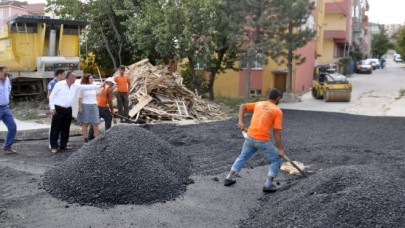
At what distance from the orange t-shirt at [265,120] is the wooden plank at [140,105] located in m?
8.05

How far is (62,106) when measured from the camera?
922cm

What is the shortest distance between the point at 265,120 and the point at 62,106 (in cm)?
457

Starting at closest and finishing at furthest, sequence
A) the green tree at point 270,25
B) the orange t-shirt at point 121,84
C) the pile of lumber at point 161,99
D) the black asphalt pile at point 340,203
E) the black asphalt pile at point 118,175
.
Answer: the black asphalt pile at point 340,203
the black asphalt pile at point 118,175
the orange t-shirt at point 121,84
the pile of lumber at point 161,99
the green tree at point 270,25

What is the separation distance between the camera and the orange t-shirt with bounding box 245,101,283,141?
21.4ft

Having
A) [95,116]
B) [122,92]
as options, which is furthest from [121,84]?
[95,116]

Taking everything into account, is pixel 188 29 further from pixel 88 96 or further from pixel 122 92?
pixel 88 96

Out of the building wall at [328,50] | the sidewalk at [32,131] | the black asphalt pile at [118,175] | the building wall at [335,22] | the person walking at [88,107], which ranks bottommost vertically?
the sidewalk at [32,131]

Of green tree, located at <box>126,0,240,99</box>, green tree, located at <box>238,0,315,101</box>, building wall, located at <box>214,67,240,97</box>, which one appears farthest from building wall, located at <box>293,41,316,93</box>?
green tree, located at <box>126,0,240,99</box>

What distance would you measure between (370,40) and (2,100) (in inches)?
3825

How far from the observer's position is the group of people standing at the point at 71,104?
9.20m

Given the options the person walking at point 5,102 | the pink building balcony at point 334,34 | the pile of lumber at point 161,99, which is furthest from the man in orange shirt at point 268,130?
the pink building balcony at point 334,34

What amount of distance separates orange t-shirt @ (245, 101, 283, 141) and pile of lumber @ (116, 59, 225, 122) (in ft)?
26.2

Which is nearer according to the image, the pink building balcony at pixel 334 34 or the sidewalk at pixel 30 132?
the sidewalk at pixel 30 132

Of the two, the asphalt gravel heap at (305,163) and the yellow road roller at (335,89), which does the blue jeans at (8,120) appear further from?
the yellow road roller at (335,89)
